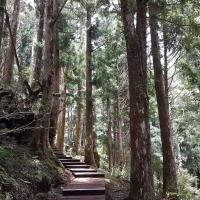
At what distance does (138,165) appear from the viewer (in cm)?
700

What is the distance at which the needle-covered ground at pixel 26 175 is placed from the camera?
21.2 ft

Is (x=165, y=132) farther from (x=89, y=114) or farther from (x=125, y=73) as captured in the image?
(x=125, y=73)

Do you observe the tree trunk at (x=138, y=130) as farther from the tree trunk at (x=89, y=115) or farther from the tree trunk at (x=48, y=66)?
the tree trunk at (x=89, y=115)

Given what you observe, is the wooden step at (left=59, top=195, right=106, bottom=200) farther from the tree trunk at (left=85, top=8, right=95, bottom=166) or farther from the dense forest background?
the tree trunk at (left=85, top=8, right=95, bottom=166)

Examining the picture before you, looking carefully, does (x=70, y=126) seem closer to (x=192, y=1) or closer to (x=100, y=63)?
(x=100, y=63)

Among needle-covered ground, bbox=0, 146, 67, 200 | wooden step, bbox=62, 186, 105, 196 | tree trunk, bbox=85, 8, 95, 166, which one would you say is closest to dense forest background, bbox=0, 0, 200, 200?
tree trunk, bbox=85, 8, 95, 166

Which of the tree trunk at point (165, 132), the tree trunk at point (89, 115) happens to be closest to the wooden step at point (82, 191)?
the tree trunk at point (165, 132)

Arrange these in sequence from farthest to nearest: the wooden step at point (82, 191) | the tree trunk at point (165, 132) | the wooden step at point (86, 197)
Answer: the tree trunk at point (165, 132) → the wooden step at point (82, 191) → the wooden step at point (86, 197)

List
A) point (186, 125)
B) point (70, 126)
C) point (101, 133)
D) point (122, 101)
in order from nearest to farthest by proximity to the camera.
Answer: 1. point (122, 101)
2. point (186, 125)
3. point (101, 133)
4. point (70, 126)

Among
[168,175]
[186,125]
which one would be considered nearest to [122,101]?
[186,125]

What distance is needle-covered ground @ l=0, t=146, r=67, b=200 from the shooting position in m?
6.46

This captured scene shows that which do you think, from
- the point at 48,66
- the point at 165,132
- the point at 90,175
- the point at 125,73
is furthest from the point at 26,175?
the point at 125,73

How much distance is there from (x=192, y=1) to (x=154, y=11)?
4.26ft

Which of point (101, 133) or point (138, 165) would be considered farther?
point (101, 133)
